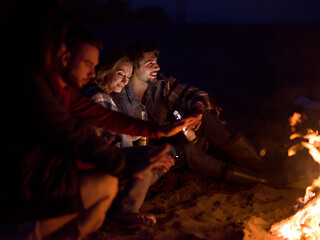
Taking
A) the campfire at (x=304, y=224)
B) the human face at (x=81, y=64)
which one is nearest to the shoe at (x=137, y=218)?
the campfire at (x=304, y=224)

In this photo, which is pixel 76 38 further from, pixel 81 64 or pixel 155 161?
pixel 155 161

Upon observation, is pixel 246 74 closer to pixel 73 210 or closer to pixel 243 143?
pixel 243 143

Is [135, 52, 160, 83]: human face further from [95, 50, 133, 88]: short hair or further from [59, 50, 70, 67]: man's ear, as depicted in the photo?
[59, 50, 70, 67]: man's ear

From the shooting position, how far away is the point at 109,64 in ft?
14.3

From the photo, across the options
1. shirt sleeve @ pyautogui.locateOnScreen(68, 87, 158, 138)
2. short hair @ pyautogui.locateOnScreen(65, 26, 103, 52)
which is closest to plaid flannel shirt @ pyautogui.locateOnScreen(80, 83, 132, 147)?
shirt sleeve @ pyautogui.locateOnScreen(68, 87, 158, 138)

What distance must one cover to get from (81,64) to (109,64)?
1590mm

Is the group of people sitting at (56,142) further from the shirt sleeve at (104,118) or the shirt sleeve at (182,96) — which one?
the shirt sleeve at (182,96)

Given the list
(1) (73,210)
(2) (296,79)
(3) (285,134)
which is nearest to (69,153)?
(1) (73,210)

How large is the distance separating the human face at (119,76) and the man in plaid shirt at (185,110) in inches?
10.5

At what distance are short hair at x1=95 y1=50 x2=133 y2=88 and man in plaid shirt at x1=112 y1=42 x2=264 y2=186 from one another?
331mm

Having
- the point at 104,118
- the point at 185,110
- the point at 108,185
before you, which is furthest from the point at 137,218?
the point at 185,110

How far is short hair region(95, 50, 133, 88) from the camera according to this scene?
4363 mm

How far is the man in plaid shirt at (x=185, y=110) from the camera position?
4379 mm

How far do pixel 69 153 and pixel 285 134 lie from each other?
4.93 meters
